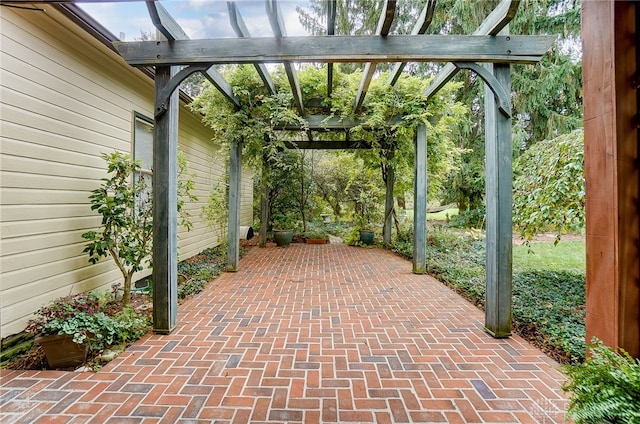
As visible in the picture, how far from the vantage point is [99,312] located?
8.54 feet

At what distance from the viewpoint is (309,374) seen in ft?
7.06

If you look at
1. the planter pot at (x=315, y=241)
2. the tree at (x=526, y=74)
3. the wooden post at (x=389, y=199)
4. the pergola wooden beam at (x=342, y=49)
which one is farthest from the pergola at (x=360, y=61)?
the planter pot at (x=315, y=241)

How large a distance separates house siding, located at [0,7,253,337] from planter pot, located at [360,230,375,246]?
18.8 feet

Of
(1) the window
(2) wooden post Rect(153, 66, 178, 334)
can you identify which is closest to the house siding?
(1) the window

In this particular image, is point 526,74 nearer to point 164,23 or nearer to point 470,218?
point 470,218

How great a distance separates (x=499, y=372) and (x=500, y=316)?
0.71m

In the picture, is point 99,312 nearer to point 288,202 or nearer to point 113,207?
point 113,207

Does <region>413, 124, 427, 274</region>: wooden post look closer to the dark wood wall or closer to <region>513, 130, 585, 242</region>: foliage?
<region>513, 130, 585, 242</region>: foliage

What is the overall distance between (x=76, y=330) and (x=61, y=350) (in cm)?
17

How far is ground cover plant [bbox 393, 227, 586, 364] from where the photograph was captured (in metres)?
2.55

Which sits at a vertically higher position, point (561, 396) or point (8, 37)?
point (8, 37)

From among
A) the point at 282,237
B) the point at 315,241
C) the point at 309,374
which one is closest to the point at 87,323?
the point at 309,374

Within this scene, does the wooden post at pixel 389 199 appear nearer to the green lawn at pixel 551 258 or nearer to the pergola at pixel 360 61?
the green lawn at pixel 551 258

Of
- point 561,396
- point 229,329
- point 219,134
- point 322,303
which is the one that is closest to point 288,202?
point 219,134
